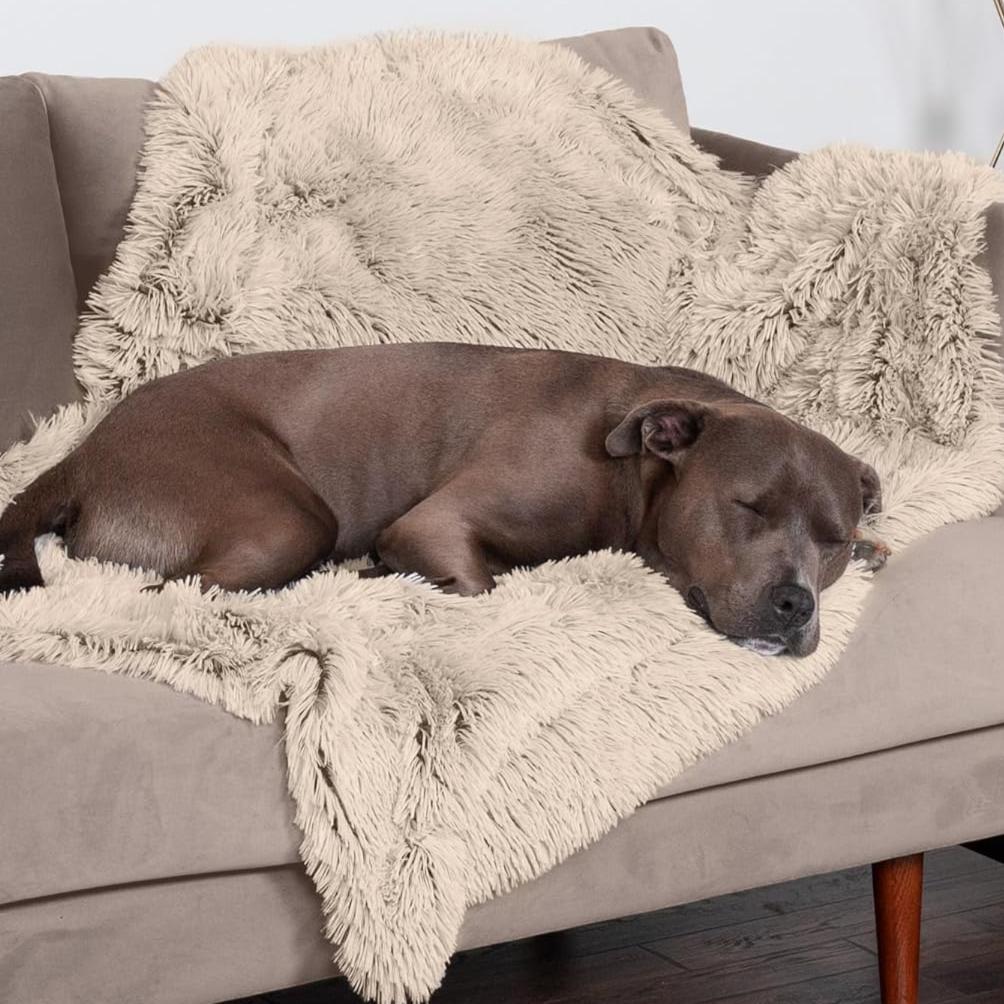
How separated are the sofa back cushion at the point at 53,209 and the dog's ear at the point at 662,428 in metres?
0.95

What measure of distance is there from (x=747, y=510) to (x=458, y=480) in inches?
18.4

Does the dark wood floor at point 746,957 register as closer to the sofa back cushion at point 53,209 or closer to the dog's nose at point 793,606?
the dog's nose at point 793,606

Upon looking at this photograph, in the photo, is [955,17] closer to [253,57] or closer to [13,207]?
[253,57]

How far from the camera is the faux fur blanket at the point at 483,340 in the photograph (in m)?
1.76

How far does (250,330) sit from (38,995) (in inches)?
49.6

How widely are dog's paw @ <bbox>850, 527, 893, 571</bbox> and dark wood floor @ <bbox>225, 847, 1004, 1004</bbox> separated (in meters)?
0.68

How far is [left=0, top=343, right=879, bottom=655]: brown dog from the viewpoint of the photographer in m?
2.18

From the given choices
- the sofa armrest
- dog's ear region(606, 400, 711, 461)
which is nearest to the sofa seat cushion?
dog's ear region(606, 400, 711, 461)

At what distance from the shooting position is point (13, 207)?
2525 millimetres

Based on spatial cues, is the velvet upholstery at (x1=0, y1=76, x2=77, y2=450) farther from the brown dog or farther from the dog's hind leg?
the dog's hind leg

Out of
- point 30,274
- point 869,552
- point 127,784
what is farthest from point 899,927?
point 30,274

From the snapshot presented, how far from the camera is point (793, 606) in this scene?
2020mm

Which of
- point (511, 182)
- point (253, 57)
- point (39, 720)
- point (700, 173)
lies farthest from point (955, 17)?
point (39, 720)

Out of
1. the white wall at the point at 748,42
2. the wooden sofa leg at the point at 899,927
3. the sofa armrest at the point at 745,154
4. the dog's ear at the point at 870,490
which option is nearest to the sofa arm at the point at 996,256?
the dog's ear at the point at 870,490
